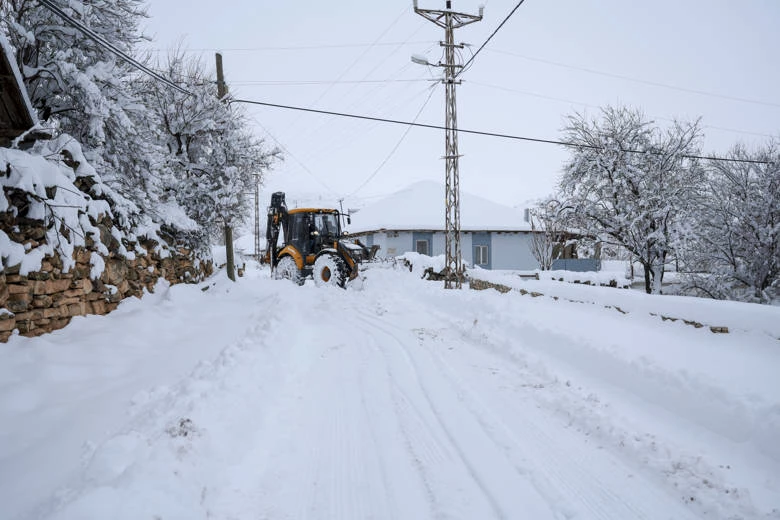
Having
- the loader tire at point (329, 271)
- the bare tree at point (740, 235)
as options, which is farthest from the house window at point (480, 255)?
the loader tire at point (329, 271)

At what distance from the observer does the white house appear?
29.0 m

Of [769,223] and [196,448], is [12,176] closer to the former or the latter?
[196,448]

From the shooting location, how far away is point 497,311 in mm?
8383

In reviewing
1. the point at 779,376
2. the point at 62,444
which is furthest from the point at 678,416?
the point at 62,444

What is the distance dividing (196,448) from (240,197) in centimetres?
1112

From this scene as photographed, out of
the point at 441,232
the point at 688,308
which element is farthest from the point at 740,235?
the point at 441,232

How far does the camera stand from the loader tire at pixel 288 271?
14617 mm

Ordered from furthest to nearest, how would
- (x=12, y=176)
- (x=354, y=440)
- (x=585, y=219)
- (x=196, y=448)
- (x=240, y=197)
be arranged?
1. (x=585, y=219)
2. (x=240, y=197)
3. (x=12, y=176)
4. (x=354, y=440)
5. (x=196, y=448)

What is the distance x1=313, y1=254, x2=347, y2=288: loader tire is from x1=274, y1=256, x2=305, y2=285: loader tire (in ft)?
3.34

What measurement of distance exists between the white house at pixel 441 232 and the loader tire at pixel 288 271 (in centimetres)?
1237

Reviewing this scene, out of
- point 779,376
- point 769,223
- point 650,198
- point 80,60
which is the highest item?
point 80,60

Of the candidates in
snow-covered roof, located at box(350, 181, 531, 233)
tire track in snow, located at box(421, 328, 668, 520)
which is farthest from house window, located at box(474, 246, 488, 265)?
Answer: tire track in snow, located at box(421, 328, 668, 520)

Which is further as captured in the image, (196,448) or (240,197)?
(240,197)

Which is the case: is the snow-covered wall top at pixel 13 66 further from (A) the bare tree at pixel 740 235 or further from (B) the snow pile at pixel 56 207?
(A) the bare tree at pixel 740 235
